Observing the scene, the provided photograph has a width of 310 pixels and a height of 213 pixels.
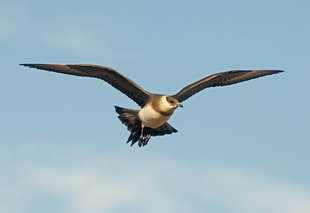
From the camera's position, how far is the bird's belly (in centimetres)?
1820

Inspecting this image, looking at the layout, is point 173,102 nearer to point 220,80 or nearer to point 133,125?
point 133,125

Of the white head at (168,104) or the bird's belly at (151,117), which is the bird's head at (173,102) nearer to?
the white head at (168,104)

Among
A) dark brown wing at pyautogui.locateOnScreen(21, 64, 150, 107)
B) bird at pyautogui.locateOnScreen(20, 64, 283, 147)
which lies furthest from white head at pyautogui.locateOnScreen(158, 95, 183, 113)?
dark brown wing at pyautogui.locateOnScreen(21, 64, 150, 107)

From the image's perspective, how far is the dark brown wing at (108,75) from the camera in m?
18.3

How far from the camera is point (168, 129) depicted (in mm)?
20359

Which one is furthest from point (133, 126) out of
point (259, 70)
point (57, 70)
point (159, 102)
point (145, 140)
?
point (259, 70)

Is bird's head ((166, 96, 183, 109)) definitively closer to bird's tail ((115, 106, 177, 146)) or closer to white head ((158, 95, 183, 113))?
white head ((158, 95, 183, 113))

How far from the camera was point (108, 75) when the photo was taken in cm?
1861

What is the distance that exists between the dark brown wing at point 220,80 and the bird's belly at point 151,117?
1388 mm

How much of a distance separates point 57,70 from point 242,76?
22.2 feet

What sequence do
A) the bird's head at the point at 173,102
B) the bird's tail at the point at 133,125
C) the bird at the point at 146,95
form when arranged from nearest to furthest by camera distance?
the bird's head at the point at 173,102, the bird at the point at 146,95, the bird's tail at the point at 133,125

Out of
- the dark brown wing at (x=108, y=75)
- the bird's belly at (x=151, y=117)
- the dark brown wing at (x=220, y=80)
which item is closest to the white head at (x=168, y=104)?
the bird's belly at (x=151, y=117)

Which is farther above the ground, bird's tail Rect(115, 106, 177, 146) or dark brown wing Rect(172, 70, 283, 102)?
dark brown wing Rect(172, 70, 283, 102)

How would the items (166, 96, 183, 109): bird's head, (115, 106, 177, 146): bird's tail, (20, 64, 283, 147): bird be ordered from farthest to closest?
(115, 106, 177, 146): bird's tail → (20, 64, 283, 147): bird → (166, 96, 183, 109): bird's head
